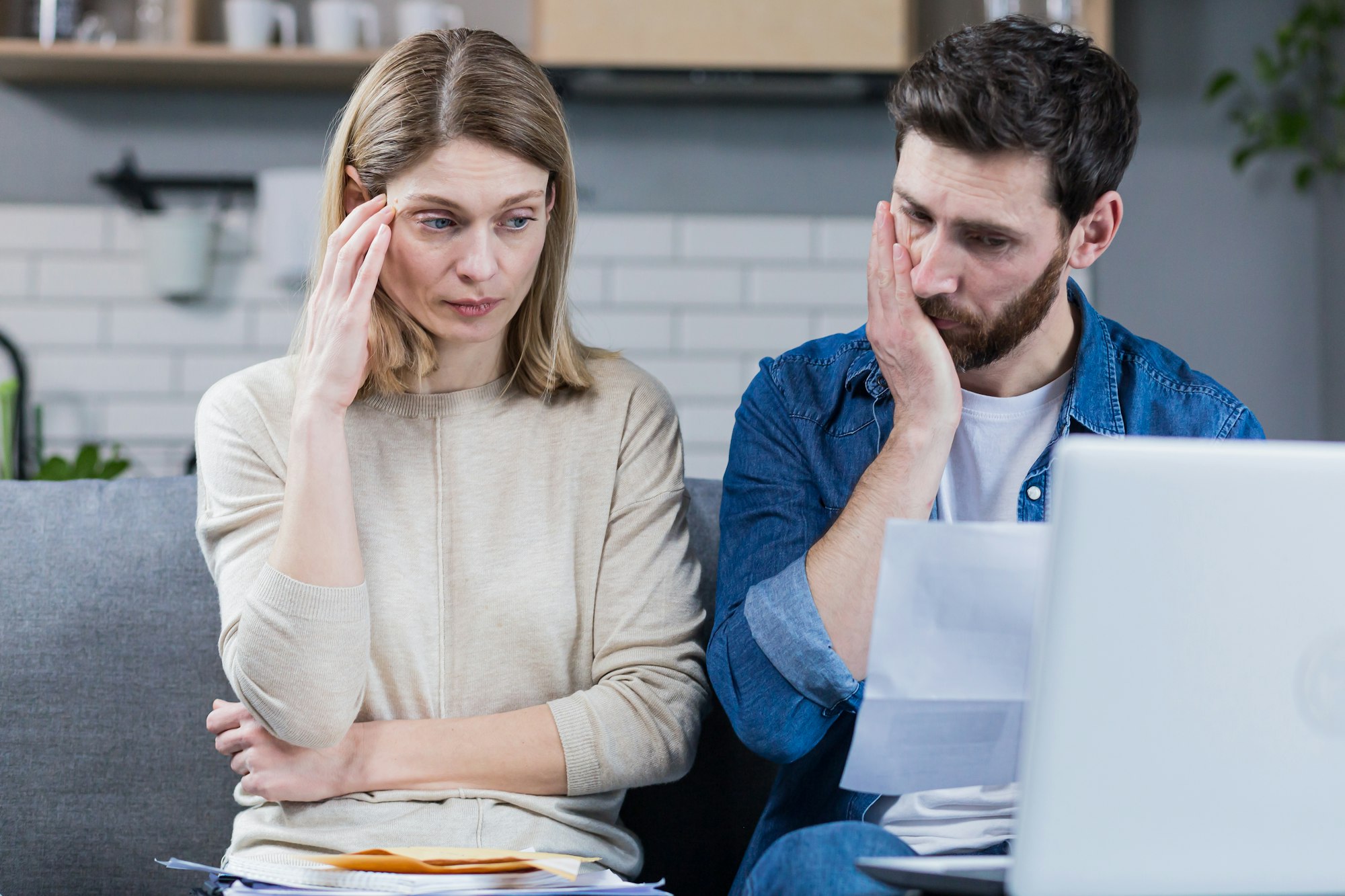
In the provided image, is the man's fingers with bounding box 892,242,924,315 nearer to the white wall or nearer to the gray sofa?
the gray sofa

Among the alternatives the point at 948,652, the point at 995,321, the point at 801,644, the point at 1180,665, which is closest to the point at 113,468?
the point at 801,644

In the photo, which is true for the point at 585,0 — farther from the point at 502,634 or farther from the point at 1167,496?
the point at 1167,496

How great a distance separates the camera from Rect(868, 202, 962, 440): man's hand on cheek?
1262mm

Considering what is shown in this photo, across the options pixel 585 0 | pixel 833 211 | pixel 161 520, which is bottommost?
pixel 161 520

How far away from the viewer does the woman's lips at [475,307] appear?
4.43 ft

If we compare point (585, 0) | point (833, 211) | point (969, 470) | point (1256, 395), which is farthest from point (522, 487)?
point (1256, 395)

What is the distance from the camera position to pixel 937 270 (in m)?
1.29

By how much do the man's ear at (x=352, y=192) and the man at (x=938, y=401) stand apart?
0.49 meters

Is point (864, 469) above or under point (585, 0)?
under

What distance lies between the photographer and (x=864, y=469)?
135 centimetres

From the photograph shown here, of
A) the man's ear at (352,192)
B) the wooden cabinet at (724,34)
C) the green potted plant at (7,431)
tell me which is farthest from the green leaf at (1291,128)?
the green potted plant at (7,431)

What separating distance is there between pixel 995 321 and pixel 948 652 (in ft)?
1.58

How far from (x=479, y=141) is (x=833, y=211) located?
178 centimetres

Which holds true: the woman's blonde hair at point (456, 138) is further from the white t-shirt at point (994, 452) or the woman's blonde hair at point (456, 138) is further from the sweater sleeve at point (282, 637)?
the white t-shirt at point (994, 452)
